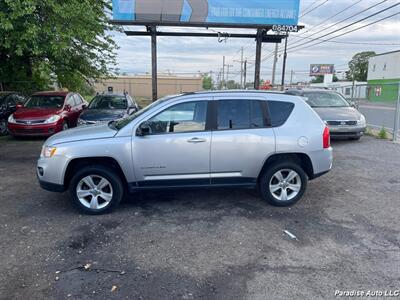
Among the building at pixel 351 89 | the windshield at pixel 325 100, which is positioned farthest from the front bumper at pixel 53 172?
the building at pixel 351 89

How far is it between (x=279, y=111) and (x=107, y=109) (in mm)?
7239

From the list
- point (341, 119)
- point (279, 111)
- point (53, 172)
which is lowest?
point (53, 172)

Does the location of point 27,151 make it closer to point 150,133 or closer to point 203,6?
point 150,133

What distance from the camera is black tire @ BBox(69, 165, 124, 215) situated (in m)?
4.54

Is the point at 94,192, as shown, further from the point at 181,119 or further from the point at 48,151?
the point at 181,119

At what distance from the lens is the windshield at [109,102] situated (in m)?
10.9

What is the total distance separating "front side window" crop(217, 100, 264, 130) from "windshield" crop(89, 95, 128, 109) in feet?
22.3

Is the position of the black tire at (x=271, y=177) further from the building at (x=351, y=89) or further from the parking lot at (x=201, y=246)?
the building at (x=351, y=89)

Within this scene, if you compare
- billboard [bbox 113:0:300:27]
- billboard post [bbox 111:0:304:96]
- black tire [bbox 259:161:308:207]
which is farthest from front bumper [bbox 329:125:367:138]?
black tire [bbox 259:161:308:207]

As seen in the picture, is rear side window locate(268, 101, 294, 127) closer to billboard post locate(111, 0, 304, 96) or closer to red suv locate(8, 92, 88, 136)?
billboard post locate(111, 0, 304, 96)

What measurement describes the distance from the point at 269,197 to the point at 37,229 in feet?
11.0

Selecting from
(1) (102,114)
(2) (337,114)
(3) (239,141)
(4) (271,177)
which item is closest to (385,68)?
(2) (337,114)

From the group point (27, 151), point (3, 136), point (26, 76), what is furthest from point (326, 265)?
point (26, 76)

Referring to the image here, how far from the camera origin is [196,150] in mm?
4617
